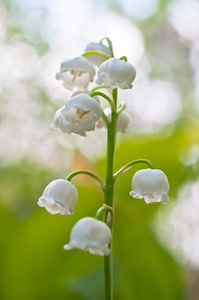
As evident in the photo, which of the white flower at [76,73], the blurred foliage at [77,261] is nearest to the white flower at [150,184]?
the white flower at [76,73]

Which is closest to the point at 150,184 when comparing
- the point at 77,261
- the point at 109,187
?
the point at 109,187

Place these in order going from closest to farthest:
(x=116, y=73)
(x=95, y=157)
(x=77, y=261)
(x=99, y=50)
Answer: (x=116, y=73), (x=99, y=50), (x=77, y=261), (x=95, y=157)

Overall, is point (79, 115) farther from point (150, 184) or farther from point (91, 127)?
Answer: point (150, 184)

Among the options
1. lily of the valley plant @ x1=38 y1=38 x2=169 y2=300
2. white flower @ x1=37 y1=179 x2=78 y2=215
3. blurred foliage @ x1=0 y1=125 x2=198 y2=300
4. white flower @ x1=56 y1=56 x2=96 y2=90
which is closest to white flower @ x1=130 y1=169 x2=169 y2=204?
lily of the valley plant @ x1=38 y1=38 x2=169 y2=300

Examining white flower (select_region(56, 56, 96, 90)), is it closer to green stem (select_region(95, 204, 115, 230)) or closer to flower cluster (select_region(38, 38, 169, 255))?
flower cluster (select_region(38, 38, 169, 255))

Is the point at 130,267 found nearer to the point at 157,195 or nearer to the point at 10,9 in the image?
the point at 157,195

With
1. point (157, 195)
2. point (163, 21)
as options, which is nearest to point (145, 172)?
point (157, 195)

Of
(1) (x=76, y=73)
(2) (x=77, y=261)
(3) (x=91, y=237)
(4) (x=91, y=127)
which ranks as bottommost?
(2) (x=77, y=261)
